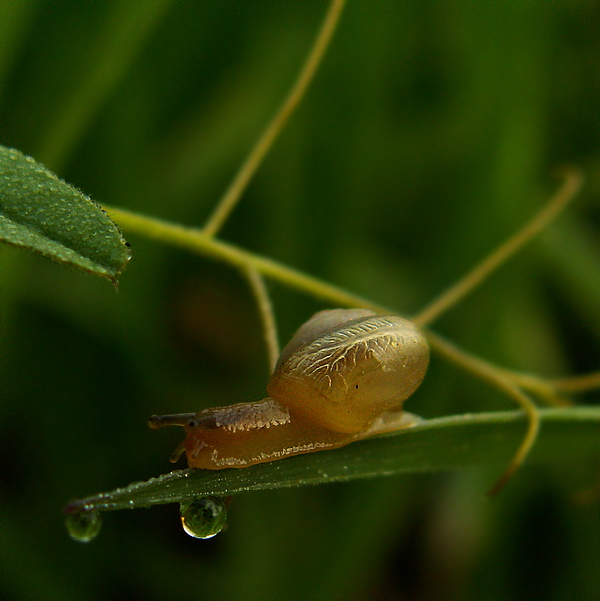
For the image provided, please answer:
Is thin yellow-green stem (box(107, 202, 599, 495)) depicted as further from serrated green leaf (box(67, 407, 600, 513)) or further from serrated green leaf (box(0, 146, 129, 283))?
serrated green leaf (box(0, 146, 129, 283))

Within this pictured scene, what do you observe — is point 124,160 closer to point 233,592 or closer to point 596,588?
point 233,592

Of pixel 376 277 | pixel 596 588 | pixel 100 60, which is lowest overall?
pixel 596 588

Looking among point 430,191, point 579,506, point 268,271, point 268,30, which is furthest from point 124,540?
point 268,30

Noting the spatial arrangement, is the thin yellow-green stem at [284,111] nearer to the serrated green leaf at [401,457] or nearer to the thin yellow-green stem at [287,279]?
the thin yellow-green stem at [287,279]

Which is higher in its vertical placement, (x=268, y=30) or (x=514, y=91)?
(x=514, y=91)

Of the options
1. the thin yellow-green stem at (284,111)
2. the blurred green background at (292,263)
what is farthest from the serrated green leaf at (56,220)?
the blurred green background at (292,263)

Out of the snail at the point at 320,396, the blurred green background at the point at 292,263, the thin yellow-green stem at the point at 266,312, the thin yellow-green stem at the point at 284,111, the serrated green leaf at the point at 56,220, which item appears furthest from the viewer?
the blurred green background at the point at 292,263

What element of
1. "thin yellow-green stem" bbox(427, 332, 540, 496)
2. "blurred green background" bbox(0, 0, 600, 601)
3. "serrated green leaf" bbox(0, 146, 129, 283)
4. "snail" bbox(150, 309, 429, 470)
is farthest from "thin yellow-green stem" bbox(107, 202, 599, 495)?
"blurred green background" bbox(0, 0, 600, 601)
